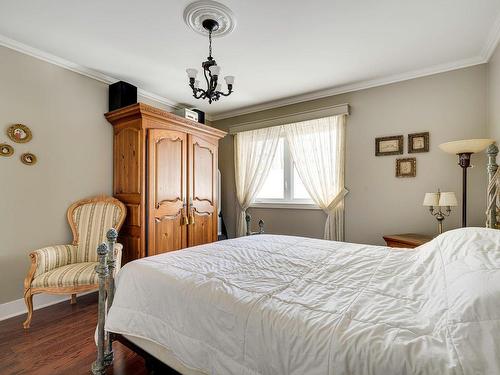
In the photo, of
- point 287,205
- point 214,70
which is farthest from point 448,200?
point 214,70

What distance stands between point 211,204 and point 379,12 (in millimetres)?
2897

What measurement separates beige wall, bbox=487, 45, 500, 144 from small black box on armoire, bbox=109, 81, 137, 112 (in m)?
3.83

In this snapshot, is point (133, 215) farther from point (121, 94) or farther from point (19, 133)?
point (121, 94)

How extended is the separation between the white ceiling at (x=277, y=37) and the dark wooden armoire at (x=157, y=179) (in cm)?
61

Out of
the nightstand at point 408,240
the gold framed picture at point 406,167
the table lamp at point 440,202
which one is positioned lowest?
the nightstand at point 408,240

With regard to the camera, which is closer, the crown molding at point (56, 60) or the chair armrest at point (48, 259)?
the chair armrest at point (48, 259)

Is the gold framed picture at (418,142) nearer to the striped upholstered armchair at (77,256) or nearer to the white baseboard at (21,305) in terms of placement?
the striped upholstered armchair at (77,256)

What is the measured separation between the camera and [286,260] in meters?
1.68

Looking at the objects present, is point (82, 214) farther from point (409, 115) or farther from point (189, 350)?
point (409, 115)

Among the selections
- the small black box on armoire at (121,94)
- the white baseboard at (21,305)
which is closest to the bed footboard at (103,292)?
the white baseboard at (21,305)

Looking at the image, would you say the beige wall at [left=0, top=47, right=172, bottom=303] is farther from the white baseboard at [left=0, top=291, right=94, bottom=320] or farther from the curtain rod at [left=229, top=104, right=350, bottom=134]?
the curtain rod at [left=229, top=104, right=350, bottom=134]

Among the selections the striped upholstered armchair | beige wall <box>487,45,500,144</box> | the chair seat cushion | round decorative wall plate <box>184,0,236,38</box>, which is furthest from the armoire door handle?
beige wall <box>487,45,500,144</box>

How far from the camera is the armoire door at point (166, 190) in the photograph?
293cm

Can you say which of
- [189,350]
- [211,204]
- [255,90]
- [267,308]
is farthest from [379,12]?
[211,204]
